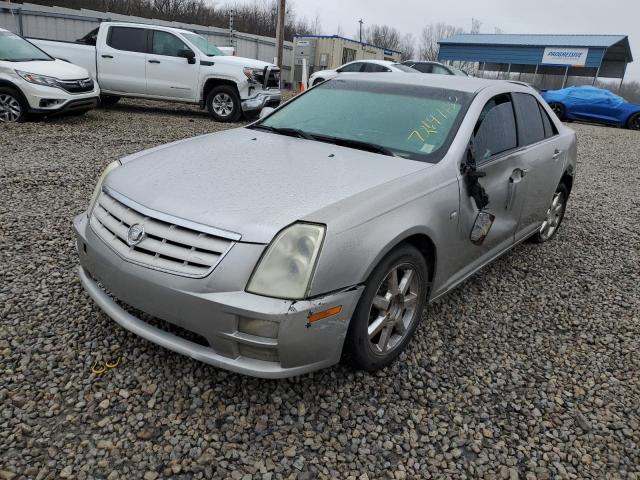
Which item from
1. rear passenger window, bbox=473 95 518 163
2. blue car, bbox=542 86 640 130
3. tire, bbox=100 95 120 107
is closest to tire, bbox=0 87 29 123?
tire, bbox=100 95 120 107

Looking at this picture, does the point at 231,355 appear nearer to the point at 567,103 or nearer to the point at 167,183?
the point at 167,183

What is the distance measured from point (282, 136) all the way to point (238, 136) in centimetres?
31

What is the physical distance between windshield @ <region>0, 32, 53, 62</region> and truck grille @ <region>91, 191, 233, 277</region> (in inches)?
309

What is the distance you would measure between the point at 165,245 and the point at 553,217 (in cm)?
400

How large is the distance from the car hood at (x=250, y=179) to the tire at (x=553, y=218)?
2477mm

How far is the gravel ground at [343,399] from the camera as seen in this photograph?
2.04 metres

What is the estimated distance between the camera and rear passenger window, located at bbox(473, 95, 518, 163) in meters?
3.12

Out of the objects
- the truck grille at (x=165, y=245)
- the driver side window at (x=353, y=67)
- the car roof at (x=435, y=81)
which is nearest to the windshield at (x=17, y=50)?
the car roof at (x=435, y=81)

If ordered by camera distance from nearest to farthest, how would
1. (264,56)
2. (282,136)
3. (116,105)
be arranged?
(282,136)
(116,105)
(264,56)

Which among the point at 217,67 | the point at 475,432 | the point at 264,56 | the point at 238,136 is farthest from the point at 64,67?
the point at 264,56

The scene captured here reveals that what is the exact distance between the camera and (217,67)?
33.2 feet

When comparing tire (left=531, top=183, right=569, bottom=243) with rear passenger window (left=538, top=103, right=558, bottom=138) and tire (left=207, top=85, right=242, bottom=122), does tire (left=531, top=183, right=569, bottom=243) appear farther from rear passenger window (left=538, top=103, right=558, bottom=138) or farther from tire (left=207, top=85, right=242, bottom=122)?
tire (left=207, top=85, right=242, bottom=122)

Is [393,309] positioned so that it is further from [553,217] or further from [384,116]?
[553,217]

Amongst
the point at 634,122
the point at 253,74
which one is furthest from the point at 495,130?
the point at 634,122
